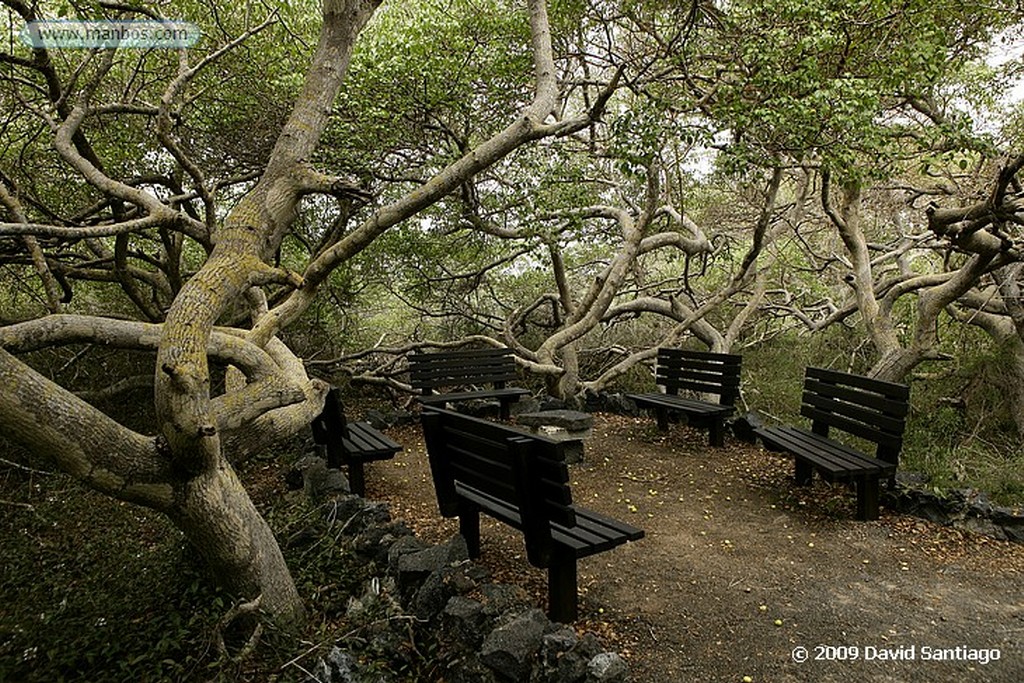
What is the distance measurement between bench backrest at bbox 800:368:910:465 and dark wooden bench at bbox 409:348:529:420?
3.62 metres

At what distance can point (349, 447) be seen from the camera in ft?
17.0

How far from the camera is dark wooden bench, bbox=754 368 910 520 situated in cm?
452

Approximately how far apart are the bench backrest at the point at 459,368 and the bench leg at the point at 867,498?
14.6ft

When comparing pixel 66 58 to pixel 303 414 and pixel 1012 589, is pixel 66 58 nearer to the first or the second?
pixel 303 414

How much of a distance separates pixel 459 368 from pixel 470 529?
4013 mm

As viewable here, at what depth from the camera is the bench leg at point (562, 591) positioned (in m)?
3.25

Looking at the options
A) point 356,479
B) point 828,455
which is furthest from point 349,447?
point 828,455

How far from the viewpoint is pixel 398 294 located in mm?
10047

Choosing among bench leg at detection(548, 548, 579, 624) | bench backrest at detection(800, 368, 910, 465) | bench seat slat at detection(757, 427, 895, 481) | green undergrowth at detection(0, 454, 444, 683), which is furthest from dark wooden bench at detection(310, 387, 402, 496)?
bench backrest at detection(800, 368, 910, 465)

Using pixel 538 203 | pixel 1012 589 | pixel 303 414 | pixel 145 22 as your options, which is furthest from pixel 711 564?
pixel 145 22

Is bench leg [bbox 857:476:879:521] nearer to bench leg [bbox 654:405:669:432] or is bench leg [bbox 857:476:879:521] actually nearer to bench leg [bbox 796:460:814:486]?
bench leg [bbox 796:460:814:486]

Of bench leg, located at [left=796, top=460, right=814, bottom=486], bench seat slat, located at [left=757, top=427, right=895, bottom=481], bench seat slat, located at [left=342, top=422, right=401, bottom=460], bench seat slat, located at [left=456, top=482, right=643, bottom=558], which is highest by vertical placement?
bench seat slat, located at [left=757, top=427, right=895, bottom=481]

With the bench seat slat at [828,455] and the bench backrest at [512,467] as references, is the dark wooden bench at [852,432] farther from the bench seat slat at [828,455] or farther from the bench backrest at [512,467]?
the bench backrest at [512,467]

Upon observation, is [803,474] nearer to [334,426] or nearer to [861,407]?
[861,407]
